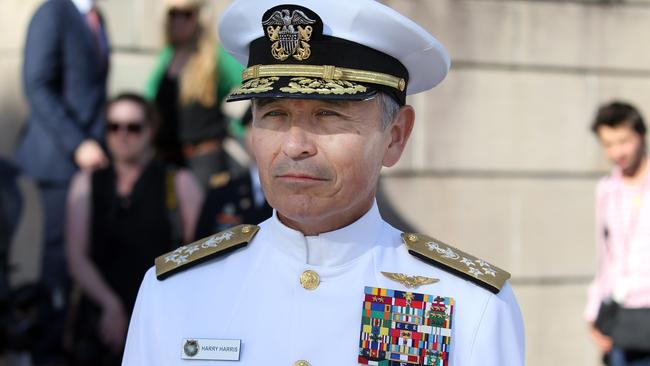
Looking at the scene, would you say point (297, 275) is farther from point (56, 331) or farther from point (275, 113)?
point (56, 331)

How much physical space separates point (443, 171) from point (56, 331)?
2952 mm

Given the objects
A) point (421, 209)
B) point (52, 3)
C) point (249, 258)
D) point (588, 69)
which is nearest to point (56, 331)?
point (52, 3)

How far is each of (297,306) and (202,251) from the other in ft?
0.97

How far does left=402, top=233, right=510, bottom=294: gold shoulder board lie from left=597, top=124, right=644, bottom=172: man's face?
3.83 m

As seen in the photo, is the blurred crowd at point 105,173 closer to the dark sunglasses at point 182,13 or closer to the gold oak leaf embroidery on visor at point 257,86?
A: the dark sunglasses at point 182,13

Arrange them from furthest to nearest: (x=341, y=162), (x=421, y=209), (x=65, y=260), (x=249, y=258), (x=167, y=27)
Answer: (x=421, y=209) < (x=167, y=27) < (x=65, y=260) < (x=249, y=258) < (x=341, y=162)

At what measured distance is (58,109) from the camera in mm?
6340

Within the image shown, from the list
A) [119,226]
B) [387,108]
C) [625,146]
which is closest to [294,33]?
[387,108]

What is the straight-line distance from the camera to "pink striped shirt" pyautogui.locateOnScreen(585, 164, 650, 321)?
6344mm

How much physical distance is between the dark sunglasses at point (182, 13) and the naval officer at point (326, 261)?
13.3 ft

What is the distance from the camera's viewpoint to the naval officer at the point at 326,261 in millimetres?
2592

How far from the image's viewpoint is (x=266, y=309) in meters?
2.71

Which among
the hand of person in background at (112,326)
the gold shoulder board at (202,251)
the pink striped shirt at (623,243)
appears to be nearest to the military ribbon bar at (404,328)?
the gold shoulder board at (202,251)

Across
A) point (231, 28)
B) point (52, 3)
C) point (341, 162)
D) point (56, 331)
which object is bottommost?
point (56, 331)
